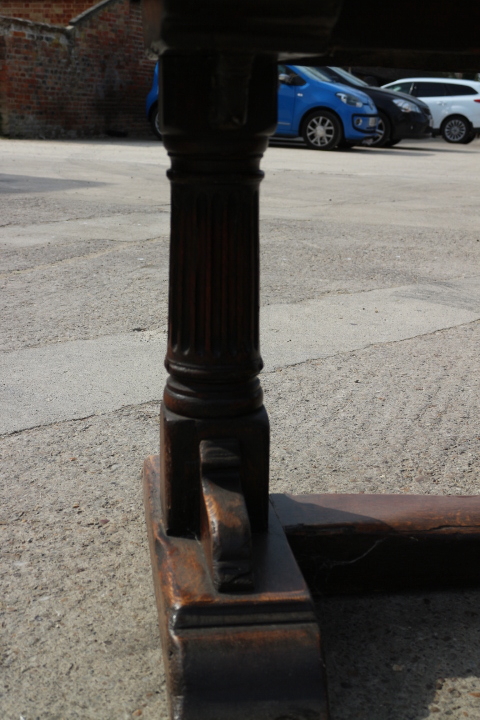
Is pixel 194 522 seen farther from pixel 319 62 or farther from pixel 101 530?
pixel 319 62

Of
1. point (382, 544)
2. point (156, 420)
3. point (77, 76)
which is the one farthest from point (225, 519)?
point (77, 76)

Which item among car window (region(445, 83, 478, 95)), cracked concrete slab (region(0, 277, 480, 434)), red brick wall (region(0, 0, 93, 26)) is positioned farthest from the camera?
car window (region(445, 83, 478, 95))

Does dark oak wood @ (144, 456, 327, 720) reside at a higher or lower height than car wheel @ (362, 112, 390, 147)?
lower

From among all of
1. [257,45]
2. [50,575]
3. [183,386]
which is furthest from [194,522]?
[257,45]

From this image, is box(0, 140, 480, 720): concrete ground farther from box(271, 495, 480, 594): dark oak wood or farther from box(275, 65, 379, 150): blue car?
box(275, 65, 379, 150): blue car

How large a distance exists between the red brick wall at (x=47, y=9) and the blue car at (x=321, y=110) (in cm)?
656

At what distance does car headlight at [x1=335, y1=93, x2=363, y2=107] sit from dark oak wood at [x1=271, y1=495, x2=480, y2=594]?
1164 cm

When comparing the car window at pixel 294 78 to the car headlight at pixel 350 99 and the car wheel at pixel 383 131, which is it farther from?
the car wheel at pixel 383 131

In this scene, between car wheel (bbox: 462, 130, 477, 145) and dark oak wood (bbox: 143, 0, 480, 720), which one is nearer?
dark oak wood (bbox: 143, 0, 480, 720)

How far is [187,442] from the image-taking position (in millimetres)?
1404

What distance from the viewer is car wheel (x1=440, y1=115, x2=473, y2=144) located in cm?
1808

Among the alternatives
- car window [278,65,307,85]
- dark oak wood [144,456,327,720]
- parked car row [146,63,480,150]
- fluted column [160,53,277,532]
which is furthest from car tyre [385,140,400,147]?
dark oak wood [144,456,327,720]

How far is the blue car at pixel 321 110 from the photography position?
40.8 feet

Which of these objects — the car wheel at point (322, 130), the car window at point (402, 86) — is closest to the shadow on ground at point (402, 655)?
the car wheel at point (322, 130)
